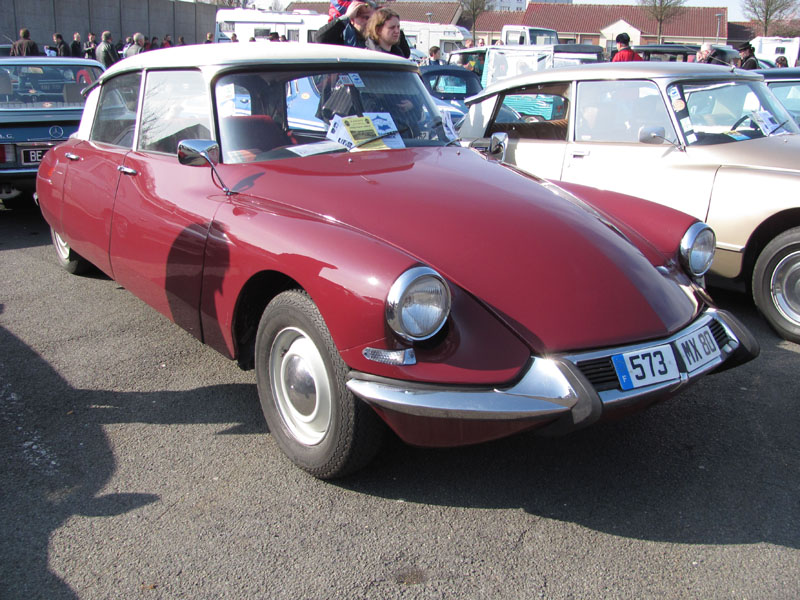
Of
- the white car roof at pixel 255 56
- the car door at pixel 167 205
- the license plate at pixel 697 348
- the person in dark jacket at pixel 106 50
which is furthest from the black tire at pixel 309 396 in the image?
the person in dark jacket at pixel 106 50

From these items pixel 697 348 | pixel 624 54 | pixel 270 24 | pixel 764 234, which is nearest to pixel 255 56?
pixel 697 348

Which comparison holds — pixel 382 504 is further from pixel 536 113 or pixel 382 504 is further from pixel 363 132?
pixel 536 113

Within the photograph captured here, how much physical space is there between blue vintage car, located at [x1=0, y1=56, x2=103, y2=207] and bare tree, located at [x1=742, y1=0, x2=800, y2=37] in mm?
54454

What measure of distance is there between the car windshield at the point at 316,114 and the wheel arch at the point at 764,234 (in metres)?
2.04

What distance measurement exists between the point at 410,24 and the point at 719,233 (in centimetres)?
2710

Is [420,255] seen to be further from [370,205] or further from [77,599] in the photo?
[77,599]

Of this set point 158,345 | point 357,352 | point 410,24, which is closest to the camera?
point 357,352

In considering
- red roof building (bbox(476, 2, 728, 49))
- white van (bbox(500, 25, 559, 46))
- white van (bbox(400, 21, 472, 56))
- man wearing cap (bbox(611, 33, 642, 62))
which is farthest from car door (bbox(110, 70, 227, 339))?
red roof building (bbox(476, 2, 728, 49))

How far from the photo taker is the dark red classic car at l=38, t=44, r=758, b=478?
247 cm

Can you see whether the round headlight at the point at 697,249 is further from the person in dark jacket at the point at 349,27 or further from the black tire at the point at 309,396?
the person in dark jacket at the point at 349,27

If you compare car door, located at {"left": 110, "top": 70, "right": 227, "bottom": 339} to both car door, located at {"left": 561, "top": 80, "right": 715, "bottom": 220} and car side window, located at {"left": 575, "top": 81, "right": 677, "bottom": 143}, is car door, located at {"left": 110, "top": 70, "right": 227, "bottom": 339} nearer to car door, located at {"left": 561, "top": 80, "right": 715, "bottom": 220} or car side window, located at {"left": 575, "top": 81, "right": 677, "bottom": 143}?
car door, located at {"left": 561, "top": 80, "right": 715, "bottom": 220}

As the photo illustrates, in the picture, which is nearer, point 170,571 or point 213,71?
point 170,571

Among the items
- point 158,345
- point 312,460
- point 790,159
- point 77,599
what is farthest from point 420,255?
point 790,159

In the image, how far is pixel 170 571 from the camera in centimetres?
237
